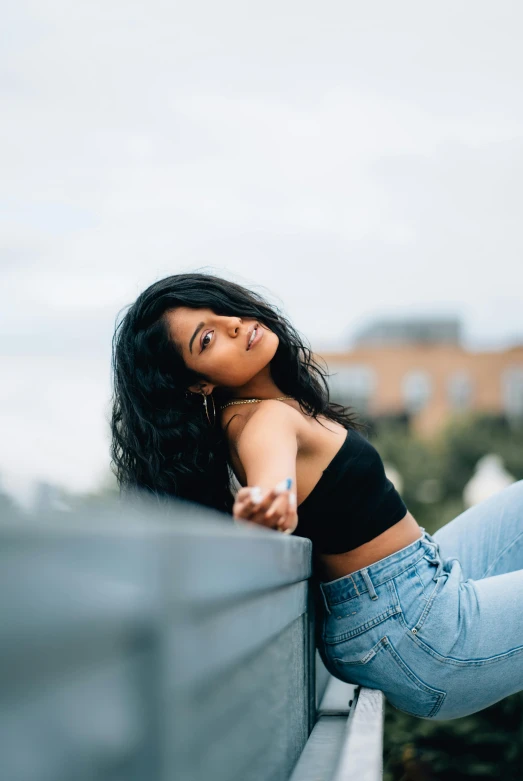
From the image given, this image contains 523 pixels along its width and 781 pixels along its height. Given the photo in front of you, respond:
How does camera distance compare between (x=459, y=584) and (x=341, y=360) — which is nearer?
(x=459, y=584)

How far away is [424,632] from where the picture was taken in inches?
75.9

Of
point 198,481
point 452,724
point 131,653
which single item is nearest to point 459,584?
point 198,481

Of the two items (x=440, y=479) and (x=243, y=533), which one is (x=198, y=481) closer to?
(x=243, y=533)

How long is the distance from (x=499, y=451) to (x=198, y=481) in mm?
27652

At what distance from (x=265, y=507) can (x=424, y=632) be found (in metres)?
0.73

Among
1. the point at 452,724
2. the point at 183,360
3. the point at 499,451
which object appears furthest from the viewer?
the point at 499,451

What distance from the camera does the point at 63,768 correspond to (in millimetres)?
474

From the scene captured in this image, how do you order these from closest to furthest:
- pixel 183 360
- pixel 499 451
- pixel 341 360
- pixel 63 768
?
pixel 63 768 < pixel 183 360 < pixel 499 451 < pixel 341 360

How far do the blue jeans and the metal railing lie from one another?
104 cm

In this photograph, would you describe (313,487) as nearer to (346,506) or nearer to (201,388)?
(346,506)

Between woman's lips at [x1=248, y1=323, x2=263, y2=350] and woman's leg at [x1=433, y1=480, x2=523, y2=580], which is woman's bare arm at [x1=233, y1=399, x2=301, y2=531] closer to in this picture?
woman's lips at [x1=248, y1=323, x2=263, y2=350]

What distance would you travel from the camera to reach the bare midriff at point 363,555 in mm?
1958

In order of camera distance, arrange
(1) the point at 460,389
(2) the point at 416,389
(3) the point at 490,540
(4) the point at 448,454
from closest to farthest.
Answer: 1. (3) the point at 490,540
2. (4) the point at 448,454
3. (2) the point at 416,389
4. (1) the point at 460,389

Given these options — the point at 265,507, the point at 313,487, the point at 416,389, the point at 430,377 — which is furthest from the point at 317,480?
the point at 430,377
